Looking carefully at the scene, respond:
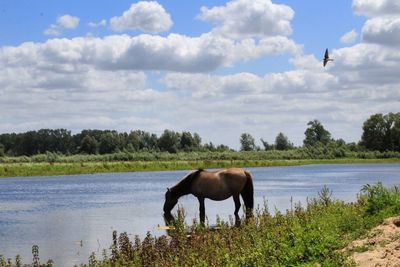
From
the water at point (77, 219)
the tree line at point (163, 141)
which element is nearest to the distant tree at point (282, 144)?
the tree line at point (163, 141)

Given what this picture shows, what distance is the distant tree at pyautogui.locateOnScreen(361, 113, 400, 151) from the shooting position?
353 feet

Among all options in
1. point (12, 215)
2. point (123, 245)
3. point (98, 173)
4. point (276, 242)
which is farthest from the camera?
point (98, 173)

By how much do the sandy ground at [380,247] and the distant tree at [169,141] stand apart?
333ft

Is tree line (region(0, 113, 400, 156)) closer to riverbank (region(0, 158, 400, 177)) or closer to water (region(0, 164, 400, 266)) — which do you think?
riverbank (region(0, 158, 400, 177))

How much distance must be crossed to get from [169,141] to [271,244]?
10506 centimetres

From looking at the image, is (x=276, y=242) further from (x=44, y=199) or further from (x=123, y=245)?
(x=44, y=199)

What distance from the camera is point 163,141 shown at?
116 m

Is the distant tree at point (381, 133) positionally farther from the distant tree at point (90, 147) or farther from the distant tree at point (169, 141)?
the distant tree at point (90, 147)

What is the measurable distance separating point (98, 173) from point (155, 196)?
37.2 meters

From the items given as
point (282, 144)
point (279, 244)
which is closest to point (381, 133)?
point (282, 144)

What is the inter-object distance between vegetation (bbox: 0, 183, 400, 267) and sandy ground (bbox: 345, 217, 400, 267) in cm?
27

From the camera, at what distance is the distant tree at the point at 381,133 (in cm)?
10756

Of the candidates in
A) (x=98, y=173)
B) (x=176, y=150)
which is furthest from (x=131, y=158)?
(x=176, y=150)

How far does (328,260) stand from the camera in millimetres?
9531
